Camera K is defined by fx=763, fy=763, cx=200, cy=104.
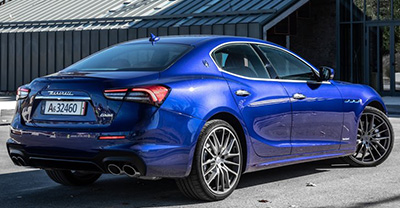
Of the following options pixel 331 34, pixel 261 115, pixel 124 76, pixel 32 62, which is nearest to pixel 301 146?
pixel 261 115

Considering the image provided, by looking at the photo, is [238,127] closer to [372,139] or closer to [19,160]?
[19,160]

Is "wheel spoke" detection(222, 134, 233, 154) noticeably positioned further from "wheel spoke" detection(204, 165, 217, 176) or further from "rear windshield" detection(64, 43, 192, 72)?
"rear windshield" detection(64, 43, 192, 72)

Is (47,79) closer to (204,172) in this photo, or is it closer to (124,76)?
(124,76)

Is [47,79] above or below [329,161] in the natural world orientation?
above

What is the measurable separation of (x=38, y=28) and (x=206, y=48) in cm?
2776

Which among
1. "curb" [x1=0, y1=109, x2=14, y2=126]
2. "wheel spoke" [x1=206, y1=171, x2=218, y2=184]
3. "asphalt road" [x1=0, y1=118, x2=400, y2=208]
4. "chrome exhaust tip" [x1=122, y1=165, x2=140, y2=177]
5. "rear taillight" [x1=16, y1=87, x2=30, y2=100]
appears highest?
"rear taillight" [x1=16, y1=87, x2=30, y2=100]

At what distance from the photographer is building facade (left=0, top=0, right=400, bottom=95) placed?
1102 inches

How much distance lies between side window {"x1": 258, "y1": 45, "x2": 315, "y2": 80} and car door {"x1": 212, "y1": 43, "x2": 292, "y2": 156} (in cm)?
20

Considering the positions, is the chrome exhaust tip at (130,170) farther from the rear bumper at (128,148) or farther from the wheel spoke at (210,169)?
the wheel spoke at (210,169)

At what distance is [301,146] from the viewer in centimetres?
762

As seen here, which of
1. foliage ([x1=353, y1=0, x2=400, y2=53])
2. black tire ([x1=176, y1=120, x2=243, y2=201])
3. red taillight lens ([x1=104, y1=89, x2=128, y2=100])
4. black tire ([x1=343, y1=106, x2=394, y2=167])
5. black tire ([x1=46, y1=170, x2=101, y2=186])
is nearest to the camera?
red taillight lens ([x1=104, y1=89, x2=128, y2=100])

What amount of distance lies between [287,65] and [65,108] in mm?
2376

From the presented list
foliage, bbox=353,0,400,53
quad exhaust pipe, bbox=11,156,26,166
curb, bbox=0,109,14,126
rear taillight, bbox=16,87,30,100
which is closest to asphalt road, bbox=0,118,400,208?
quad exhaust pipe, bbox=11,156,26,166

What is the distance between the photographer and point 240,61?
286 inches
